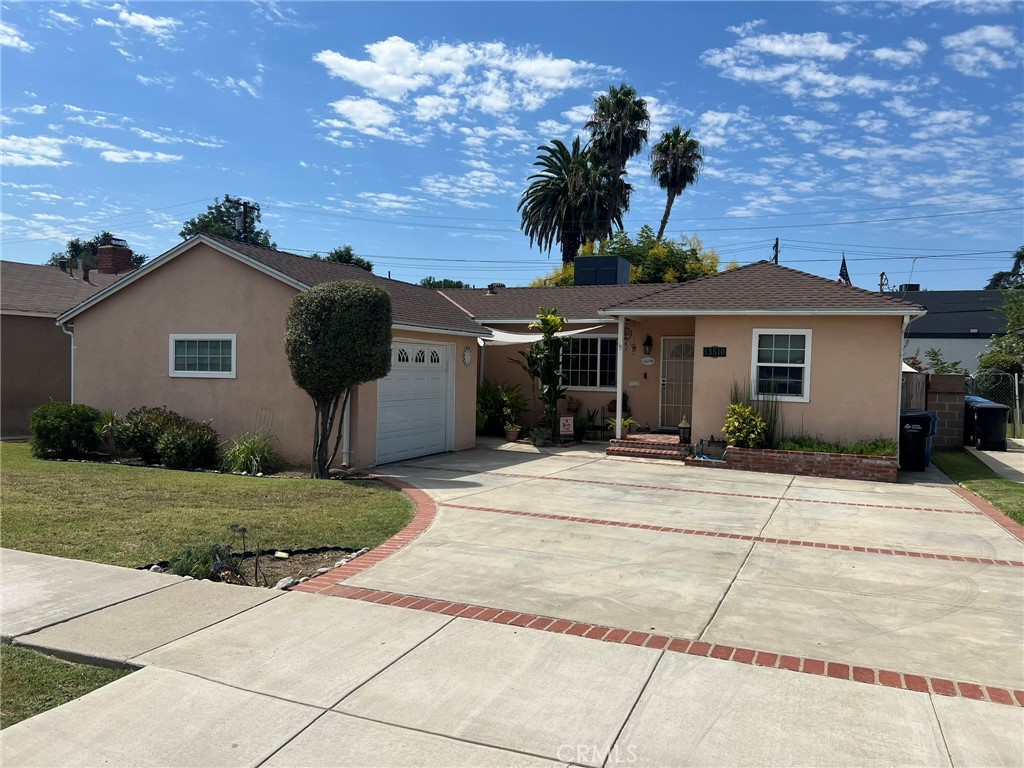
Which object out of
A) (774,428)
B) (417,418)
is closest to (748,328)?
(774,428)

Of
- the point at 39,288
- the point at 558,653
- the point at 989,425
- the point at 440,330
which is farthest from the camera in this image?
the point at 39,288

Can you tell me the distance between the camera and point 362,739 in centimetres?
368

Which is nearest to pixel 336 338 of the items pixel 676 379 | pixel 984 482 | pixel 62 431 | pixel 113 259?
pixel 62 431

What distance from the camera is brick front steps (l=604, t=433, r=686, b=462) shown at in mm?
15631

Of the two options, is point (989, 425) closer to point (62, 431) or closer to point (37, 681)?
point (37, 681)

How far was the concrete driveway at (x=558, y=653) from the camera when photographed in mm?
3666

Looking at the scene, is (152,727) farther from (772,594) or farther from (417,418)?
(417,418)

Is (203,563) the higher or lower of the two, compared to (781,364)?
lower

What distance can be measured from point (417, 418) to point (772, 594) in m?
9.92

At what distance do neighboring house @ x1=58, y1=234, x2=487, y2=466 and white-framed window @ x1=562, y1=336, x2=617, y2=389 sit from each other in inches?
180

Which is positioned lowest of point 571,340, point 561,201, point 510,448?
point 510,448

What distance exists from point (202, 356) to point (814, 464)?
12.1m

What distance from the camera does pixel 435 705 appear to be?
13.3 feet

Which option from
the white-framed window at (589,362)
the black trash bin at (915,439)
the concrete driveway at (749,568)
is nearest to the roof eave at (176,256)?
the concrete driveway at (749,568)
